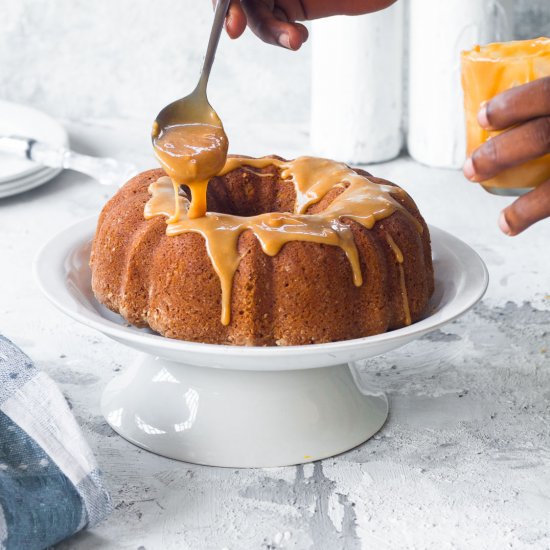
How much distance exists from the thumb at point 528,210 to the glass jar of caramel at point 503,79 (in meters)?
0.05

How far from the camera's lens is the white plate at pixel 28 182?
251 cm

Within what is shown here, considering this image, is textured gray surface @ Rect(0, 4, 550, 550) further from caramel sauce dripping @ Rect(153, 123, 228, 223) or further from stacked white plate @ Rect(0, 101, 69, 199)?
caramel sauce dripping @ Rect(153, 123, 228, 223)

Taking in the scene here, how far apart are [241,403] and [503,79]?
0.57 meters

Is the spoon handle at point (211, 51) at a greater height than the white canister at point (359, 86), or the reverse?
the spoon handle at point (211, 51)

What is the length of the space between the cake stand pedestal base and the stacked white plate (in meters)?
1.16

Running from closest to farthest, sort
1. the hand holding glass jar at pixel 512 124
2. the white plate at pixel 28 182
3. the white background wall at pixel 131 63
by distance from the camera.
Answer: the hand holding glass jar at pixel 512 124 < the white plate at pixel 28 182 < the white background wall at pixel 131 63

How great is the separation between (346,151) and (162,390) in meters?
1.48

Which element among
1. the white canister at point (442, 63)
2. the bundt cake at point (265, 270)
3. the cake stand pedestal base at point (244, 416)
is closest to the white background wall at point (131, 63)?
the white canister at point (442, 63)

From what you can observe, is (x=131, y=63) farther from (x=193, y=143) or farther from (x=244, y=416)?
(x=244, y=416)

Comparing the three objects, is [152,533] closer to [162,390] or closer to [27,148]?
[162,390]

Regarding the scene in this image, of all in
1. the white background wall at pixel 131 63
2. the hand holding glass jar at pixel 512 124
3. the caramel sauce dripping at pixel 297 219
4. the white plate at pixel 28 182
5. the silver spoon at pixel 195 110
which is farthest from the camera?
the white background wall at pixel 131 63

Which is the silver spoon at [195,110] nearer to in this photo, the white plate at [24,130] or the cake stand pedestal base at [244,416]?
the cake stand pedestal base at [244,416]

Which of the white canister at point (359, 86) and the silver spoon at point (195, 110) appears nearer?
the silver spoon at point (195, 110)

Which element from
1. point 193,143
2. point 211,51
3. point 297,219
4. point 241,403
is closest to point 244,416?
point 241,403
